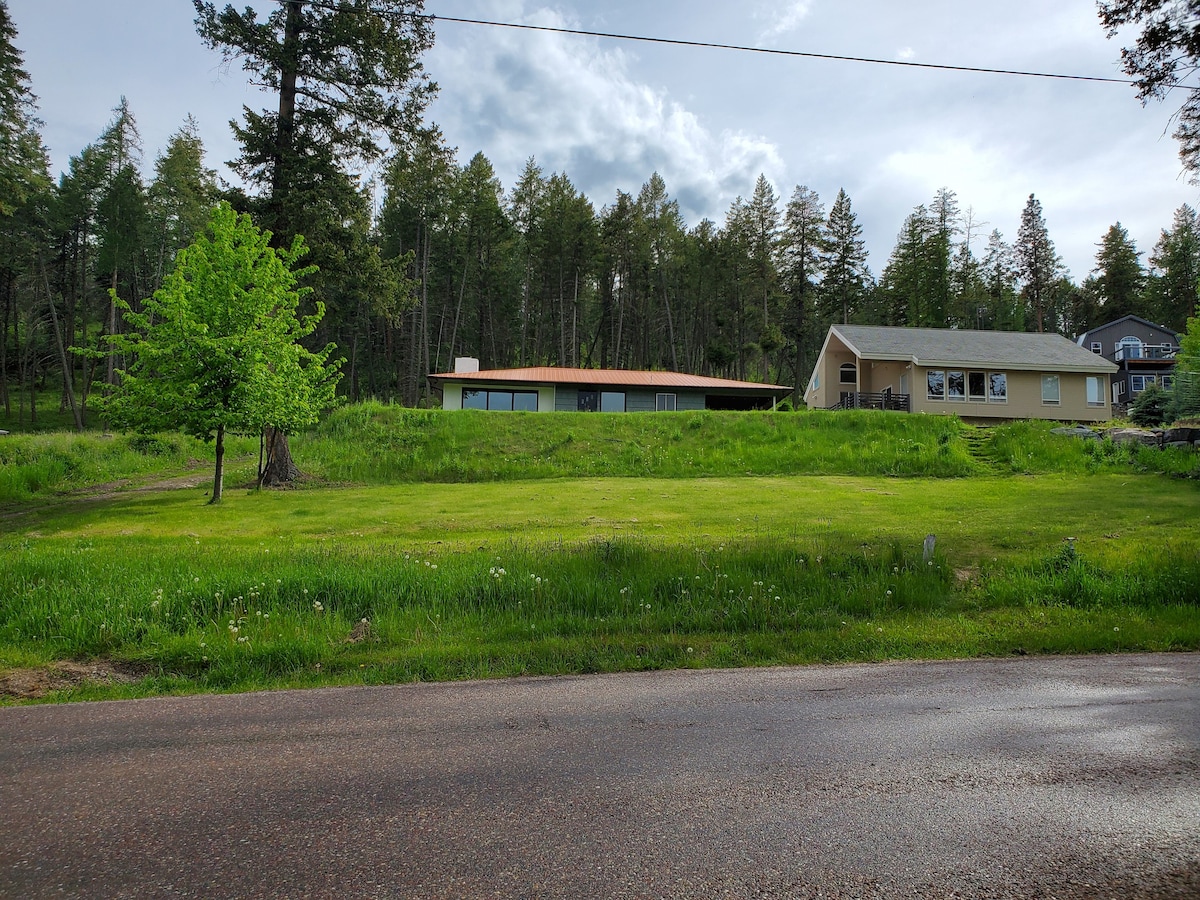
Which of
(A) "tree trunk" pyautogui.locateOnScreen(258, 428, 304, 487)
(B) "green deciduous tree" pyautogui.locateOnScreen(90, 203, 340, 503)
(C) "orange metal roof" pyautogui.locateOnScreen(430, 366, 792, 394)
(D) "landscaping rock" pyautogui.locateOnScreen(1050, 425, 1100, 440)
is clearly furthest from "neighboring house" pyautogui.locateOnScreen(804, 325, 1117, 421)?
(B) "green deciduous tree" pyautogui.locateOnScreen(90, 203, 340, 503)

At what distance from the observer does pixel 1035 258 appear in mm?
59094

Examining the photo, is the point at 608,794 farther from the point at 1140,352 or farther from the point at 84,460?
the point at 1140,352

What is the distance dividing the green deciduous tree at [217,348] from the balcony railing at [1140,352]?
58.1 metres

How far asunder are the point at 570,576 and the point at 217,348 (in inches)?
457

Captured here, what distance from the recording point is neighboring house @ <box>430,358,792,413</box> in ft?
108

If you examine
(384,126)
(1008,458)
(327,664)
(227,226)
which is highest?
Result: (384,126)

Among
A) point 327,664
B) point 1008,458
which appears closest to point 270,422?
point 327,664

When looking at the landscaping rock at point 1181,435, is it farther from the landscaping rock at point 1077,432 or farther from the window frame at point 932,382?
the window frame at point 932,382

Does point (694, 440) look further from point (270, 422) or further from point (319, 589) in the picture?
point (319, 589)

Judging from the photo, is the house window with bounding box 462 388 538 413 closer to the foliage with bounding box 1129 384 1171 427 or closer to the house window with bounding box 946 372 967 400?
the house window with bounding box 946 372 967 400

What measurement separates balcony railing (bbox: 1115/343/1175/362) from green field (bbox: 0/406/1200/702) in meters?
39.9

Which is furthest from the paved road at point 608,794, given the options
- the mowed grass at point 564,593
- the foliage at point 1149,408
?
the foliage at point 1149,408

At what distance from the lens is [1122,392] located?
161ft

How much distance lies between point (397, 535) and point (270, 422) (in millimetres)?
6921
